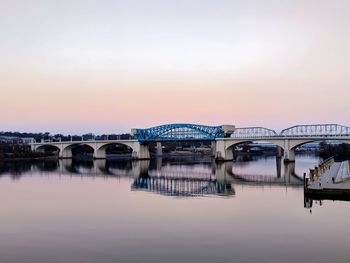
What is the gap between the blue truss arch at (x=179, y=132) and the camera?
86606mm

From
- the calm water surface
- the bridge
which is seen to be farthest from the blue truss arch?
the calm water surface

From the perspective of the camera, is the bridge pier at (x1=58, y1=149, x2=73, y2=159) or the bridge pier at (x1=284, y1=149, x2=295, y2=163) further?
the bridge pier at (x1=58, y1=149, x2=73, y2=159)

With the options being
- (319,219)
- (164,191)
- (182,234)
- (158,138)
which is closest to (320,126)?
(158,138)

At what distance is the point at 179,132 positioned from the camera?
93562 millimetres

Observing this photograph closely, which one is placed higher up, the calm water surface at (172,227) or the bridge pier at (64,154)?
the bridge pier at (64,154)

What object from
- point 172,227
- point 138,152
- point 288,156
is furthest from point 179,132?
point 172,227

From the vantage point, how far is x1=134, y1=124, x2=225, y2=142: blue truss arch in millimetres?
86606

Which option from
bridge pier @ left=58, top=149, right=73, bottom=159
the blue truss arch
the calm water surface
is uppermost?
the blue truss arch

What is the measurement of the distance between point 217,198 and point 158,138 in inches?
2483

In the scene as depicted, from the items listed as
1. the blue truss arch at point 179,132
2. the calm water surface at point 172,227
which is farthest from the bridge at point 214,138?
the calm water surface at point 172,227

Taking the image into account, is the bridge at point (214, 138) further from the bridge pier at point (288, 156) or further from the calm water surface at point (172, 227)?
the calm water surface at point (172, 227)

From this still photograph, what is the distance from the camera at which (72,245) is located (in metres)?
15.8

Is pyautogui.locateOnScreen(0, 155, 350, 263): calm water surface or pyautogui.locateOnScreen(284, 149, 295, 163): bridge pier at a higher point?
pyautogui.locateOnScreen(284, 149, 295, 163): bridge pier

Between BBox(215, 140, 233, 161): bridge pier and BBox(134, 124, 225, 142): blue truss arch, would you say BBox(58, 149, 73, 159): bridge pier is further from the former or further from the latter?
BBox(215, 140, 233, 161): bridge pier
